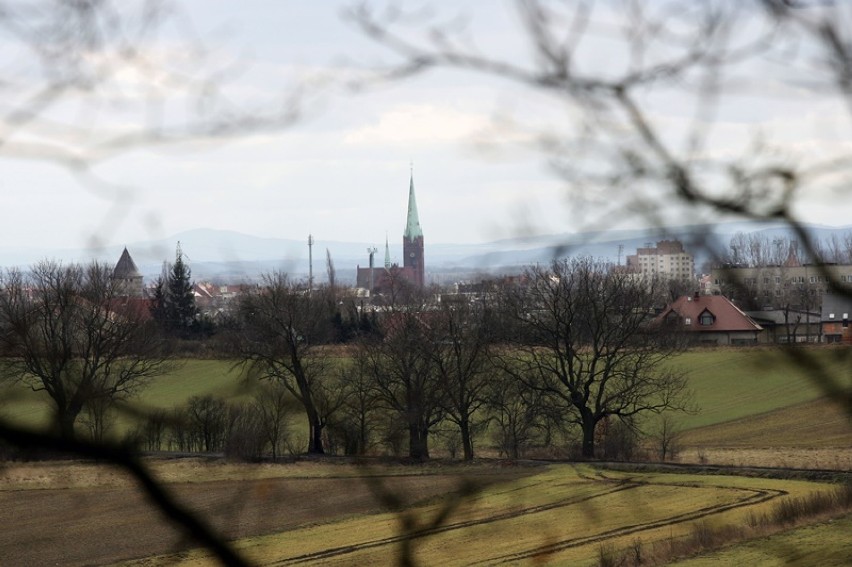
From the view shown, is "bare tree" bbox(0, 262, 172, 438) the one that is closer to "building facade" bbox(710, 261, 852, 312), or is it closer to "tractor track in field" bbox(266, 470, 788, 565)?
"building facade" bbox(710, 261, 852, 312)

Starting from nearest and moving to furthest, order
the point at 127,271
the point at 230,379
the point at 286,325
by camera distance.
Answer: the point at 127,271 < the point at 230,379 < the point at 286,325

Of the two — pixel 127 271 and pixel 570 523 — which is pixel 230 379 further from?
pixel 570 523

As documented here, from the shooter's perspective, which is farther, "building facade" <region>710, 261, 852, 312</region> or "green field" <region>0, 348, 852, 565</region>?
"green field" <region>0, 348, 852, 565</region>

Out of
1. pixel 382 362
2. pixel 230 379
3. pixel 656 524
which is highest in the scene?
pixel 230 379

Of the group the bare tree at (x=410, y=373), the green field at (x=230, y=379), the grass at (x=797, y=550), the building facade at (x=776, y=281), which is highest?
the building facade at (x=776, y=281)

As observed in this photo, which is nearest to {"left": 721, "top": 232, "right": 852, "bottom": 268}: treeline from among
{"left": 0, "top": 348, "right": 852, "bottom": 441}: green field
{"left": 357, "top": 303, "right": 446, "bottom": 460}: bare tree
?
{"left": 0, "top": 348, "right": 852, "bottom": 441}: green field

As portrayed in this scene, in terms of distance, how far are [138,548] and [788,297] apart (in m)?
16.8

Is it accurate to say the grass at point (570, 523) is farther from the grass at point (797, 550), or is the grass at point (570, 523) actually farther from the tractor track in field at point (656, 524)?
the grass at point (797, 550)

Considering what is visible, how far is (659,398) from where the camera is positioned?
3609 centimetres

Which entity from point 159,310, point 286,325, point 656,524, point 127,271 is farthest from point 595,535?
point 127,271

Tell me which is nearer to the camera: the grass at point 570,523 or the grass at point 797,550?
the grass at point 797,550

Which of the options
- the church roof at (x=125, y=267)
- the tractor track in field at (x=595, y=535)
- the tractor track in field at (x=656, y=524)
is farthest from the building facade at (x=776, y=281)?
the tractor track in field at (x=656, y=524)

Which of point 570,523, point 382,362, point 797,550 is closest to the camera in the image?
point 797,550

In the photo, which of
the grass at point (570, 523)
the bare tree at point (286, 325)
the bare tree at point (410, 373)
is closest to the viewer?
the grass at point (570, 523)
